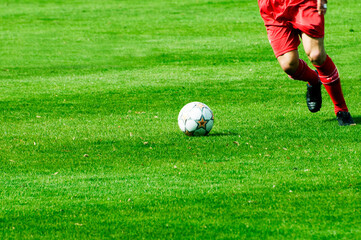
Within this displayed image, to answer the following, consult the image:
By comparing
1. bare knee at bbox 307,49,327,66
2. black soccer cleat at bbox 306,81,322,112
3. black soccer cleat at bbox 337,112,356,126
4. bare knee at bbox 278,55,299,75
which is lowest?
black soccer cleat at bbox 337,112,356,126

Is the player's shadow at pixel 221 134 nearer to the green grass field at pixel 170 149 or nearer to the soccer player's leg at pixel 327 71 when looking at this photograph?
the green grass field at pixel 170 149

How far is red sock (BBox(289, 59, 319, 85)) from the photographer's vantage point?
852 centimetres

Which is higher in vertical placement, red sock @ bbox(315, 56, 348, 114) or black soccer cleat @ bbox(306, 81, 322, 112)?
red sock @ bbox(315, 56, 348, 114)

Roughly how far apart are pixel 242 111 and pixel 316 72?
6.03ft

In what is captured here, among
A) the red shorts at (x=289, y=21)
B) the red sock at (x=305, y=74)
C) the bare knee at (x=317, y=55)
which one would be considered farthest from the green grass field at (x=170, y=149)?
the red shorts at (x=289, y=21)

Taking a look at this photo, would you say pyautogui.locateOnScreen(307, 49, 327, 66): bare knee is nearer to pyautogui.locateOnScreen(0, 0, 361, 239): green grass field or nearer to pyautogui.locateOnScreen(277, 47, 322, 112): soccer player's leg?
pyautogui.locateOnScreen(277, 47, 322, 112): soccer player's leg

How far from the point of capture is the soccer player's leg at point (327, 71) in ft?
26.1

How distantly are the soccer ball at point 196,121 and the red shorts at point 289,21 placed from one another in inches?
50.4

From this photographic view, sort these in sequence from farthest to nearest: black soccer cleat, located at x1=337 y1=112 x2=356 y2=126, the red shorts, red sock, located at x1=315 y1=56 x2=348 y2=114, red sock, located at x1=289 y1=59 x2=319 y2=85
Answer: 1. black soccer cleat, located at x1=337 y1=112 x2=356 y2=126
2. red sock, located at x1=289 y1=59 x2=319 y2=85
3. red sock, located at x1=315 y1=56 x2=348 y2=114
4. the red shorts

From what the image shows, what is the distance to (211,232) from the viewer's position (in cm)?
497

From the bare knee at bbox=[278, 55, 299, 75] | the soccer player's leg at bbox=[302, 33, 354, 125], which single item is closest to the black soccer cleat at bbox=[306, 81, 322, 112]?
the soccer player's leg at bbox=[302, 33, 354, 125]

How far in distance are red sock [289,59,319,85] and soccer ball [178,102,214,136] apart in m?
1.31

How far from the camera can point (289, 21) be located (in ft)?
26.7

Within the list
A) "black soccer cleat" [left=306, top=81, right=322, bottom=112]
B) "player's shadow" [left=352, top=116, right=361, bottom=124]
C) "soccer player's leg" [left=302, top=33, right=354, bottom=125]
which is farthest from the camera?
"player's shadow" [left=352, top=116, right=361, bottom=124]
